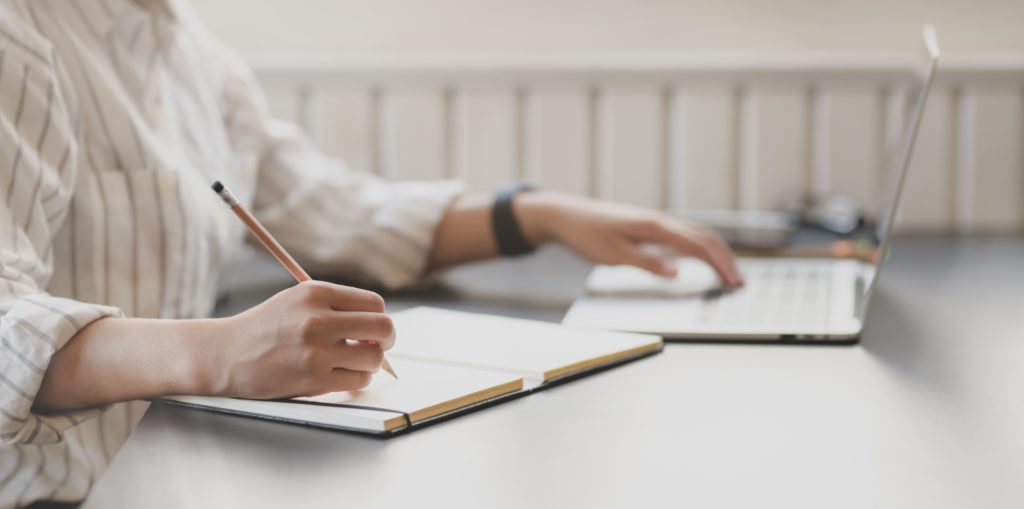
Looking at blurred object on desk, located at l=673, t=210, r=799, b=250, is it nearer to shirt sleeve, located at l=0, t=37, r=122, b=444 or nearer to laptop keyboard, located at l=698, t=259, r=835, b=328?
laptop keyboard, located at l=698, t=259, r=835, b=328

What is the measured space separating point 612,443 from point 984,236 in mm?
1223

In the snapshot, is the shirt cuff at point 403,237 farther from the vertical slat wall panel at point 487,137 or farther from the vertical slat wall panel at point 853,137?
the vertical slat wall panel at point 853,137

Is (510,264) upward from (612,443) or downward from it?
downward

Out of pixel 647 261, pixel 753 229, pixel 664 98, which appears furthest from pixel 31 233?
pixel 664 98

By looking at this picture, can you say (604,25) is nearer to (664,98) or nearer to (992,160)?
(664,98)

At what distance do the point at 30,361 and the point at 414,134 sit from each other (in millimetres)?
1153

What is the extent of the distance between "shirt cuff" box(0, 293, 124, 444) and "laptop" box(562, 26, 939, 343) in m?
0.38

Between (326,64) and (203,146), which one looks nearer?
(203,146)

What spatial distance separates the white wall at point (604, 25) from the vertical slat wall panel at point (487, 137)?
94 millimetres

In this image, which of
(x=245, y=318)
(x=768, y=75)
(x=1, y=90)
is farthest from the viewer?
(x=768, y=75)

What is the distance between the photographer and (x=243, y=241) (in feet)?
4.09

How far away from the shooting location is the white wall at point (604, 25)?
1.71 meters

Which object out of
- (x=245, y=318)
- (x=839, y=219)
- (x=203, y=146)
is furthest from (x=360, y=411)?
(x=839, y=219)

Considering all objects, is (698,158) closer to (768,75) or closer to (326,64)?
(768,75)
